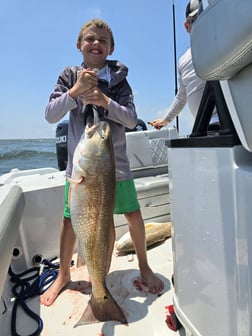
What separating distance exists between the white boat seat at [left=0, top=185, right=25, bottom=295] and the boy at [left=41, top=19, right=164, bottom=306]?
0.34m

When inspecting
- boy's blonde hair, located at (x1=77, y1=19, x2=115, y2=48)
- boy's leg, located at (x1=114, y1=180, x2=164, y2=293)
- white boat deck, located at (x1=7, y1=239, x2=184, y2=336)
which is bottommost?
white boat deck, located at (x1=7, y1=239, x2=184, y2=336)

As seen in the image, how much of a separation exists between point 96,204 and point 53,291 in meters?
0.82

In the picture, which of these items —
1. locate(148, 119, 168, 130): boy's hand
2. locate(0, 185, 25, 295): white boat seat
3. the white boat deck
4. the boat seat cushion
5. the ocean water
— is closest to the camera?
the boat seat cushion

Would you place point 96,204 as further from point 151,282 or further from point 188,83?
point 188,83

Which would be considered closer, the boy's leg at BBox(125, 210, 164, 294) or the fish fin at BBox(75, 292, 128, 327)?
the fish fin at BBox(75, 292, 128, 327)

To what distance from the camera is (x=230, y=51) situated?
73 centimetres

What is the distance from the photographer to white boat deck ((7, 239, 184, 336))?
5.84ft

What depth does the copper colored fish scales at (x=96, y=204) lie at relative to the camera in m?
1.72

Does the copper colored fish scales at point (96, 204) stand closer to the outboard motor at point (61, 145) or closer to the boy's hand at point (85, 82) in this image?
the boy's hand at point (85, 82)

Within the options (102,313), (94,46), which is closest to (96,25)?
(94,46)

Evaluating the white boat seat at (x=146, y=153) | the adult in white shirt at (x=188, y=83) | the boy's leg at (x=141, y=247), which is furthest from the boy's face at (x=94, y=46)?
the white boat seat at (x=146, y=153)

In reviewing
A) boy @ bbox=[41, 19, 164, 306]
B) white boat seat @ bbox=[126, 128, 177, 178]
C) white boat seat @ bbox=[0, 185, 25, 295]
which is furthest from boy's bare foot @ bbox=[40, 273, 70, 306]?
white boat seat @ bbox=[126, 128, 177, 178]

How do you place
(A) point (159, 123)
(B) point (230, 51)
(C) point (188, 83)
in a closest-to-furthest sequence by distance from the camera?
1. (B) point (230, 51)
2. (C) point (188, 83)
3. (A) point (159, 123)

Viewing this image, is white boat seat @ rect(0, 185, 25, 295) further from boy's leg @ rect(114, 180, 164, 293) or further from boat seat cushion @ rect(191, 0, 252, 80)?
boat seat cushion @ rect(191, 0, 252, 80)
